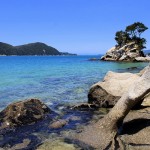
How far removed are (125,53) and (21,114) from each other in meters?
78.0

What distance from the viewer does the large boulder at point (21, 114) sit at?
12180 mm

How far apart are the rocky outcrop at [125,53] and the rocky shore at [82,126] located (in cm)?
7111

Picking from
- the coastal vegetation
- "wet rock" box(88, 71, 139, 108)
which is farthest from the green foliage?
"wet rock" box(88, 71, 139, 108)

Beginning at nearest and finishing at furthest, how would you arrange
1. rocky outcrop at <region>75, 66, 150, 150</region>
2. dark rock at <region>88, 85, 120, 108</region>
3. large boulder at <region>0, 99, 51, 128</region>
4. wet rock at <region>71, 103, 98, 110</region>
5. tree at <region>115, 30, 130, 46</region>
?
rocky outcrop at <region>75, 66, 150, 150</region>, large boulder at <region>0, 99, 51, 128</region>, dark rock at <region>88, 85, 120, 108</region>, wet rock at <region>71, 103, 98, 110</region>, tree at <region>115, 30, 130, 46</region>

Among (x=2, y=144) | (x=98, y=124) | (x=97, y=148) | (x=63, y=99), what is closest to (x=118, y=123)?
(x=98, y=124)

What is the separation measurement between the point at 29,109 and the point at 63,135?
2582mm

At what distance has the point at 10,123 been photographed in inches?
476

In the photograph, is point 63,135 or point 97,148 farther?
point 63,135

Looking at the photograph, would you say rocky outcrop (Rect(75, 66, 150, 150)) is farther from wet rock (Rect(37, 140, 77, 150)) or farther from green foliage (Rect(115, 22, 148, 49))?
green foliage (Rect(115, 22, 148, 49))

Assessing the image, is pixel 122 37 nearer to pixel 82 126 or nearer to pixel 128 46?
pixel 128 46

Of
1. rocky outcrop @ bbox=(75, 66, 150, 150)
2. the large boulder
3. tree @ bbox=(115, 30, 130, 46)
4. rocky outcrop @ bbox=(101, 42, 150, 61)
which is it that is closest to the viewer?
rocky outcrop @ bbox=(75, 66, 150, 150)

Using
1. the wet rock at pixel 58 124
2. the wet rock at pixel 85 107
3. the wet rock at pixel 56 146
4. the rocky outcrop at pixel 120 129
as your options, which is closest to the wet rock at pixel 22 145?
the wet rock at pixel 56 146

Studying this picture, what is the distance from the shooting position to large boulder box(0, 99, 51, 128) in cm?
1218

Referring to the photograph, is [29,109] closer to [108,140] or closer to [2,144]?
[2,144]
